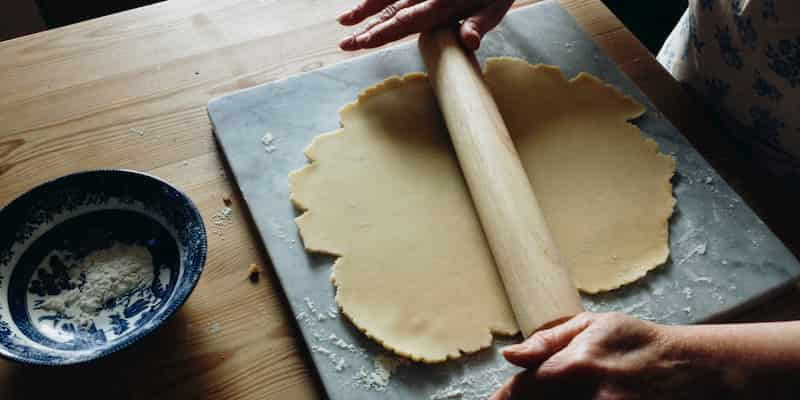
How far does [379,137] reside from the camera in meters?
1.17

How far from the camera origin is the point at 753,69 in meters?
1.16

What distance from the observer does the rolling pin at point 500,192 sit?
914mm

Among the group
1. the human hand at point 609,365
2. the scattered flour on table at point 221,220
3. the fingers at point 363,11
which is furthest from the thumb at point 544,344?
the fingers at point 363,11

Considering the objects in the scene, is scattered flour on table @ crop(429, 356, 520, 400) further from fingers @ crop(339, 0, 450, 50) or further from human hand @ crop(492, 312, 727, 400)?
fingers @ crop(339, 0, 450, 50)

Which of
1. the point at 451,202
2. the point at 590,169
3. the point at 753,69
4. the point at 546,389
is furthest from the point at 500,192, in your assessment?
the point at 753,69

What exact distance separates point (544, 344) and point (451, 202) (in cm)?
Result: 33

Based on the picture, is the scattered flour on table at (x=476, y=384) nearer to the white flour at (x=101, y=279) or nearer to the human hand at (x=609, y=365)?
the human hand at (x=609, y=365)

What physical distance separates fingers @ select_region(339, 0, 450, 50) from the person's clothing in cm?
50

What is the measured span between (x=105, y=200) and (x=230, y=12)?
585mm

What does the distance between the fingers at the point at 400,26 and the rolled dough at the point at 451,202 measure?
0.27ft

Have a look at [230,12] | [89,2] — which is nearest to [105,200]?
[230,12]

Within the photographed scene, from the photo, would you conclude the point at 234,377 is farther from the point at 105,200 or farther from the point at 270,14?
the point at 270,14

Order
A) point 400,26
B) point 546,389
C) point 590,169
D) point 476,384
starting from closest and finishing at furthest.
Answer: point 546,389 → point 476,384 → point 590,169 → point 400,26

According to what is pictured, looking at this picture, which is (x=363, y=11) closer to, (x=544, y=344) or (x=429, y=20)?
(x=429, y=20)
